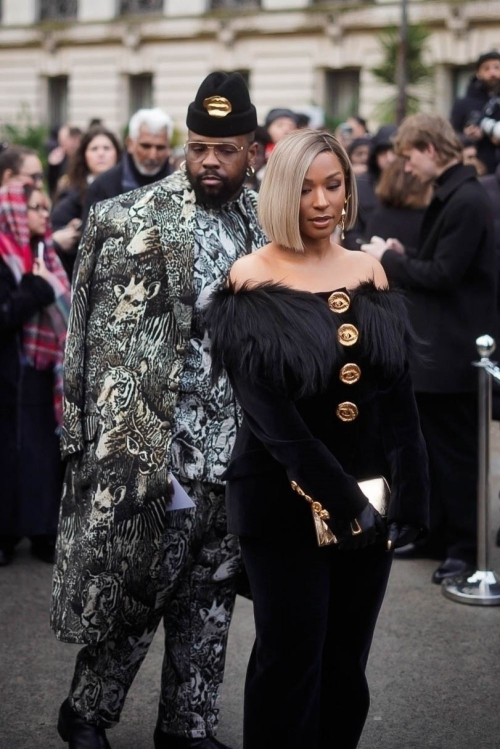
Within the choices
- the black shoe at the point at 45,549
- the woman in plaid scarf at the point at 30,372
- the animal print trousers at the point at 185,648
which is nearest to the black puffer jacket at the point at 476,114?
the woman in plaid scarf at the point at 30,372

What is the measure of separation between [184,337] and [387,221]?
3.19m

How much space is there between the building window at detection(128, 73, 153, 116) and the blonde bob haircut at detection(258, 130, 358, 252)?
3572 centimetres

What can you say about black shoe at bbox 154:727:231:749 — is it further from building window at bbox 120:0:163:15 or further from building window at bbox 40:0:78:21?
building window at bbox 40:0:78:21

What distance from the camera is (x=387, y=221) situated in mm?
6934

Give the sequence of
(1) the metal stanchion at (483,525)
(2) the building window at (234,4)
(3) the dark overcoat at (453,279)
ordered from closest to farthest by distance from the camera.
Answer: (1) the metal stanchion at (483,525) → (3) the dark overcoat at (453,279) → (2) the building window at (234,4)

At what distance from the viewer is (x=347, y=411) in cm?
334

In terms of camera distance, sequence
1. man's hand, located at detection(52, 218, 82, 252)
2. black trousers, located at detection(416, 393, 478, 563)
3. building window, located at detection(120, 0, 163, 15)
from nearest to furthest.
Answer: black trousers, located at detection(416, 393, 478, 563) < man's hand, located at detection(52, 218, 82, 252) < building window, located at detection(120, 0, 163, 15)

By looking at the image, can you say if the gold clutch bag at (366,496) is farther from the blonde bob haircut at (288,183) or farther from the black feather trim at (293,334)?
the blonde bob haircut at (288,183)

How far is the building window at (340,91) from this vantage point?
3431 centimetres

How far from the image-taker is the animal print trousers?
13.3 feet

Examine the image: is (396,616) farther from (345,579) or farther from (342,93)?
(342,93)

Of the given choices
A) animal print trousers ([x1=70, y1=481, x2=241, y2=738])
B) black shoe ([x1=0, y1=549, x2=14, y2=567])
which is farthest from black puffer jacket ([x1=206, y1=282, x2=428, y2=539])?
black shoe ([x1=0, y1=549, x2=14, y2=567])

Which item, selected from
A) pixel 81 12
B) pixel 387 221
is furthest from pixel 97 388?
pixel 81 12

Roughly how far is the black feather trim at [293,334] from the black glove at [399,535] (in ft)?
1.24
